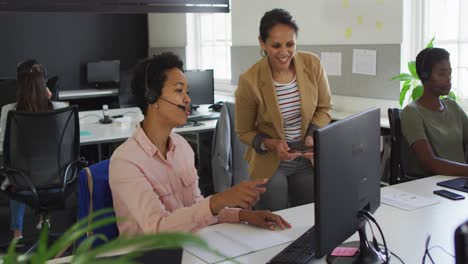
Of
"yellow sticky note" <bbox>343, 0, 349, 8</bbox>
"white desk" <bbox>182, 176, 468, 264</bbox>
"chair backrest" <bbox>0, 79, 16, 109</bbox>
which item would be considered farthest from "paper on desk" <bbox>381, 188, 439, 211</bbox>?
"chair backrest" <bbox>0, 79, 16, 109</bbox>

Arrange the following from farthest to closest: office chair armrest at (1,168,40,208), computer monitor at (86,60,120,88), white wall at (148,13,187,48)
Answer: computer monitor at (86,60,120,88) < white wall at (148,13,187,48) < office chair armrest at (1,168,40,208)

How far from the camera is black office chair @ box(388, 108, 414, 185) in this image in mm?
2785

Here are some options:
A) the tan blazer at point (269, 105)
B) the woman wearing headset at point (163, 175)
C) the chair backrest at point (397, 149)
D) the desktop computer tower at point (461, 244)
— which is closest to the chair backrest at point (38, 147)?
the tan blazer at point (269, 105)

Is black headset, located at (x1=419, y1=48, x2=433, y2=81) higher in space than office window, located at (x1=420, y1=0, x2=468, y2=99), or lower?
lower

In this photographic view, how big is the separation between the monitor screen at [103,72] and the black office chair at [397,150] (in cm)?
529

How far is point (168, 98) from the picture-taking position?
1900 millimetres

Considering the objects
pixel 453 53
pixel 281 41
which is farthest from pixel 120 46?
pixel 281 41

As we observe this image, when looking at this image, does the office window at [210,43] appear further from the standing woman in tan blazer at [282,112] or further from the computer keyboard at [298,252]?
the computer keyboard at [298,252]

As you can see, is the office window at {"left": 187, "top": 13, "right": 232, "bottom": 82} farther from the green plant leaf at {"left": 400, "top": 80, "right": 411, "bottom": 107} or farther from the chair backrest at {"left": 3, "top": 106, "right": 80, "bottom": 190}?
the chair backrest at {"left": 3, "top": 106, "right": 80, "bottom": 190}

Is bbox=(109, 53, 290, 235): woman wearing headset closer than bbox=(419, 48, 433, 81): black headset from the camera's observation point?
Yes

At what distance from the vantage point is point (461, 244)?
758 mm

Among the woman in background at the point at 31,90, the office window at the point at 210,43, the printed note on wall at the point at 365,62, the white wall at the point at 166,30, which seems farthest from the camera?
the white wall at the point at 166,30

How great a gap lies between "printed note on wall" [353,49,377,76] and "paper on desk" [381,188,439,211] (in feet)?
7.28

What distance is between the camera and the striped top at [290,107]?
2684mm
